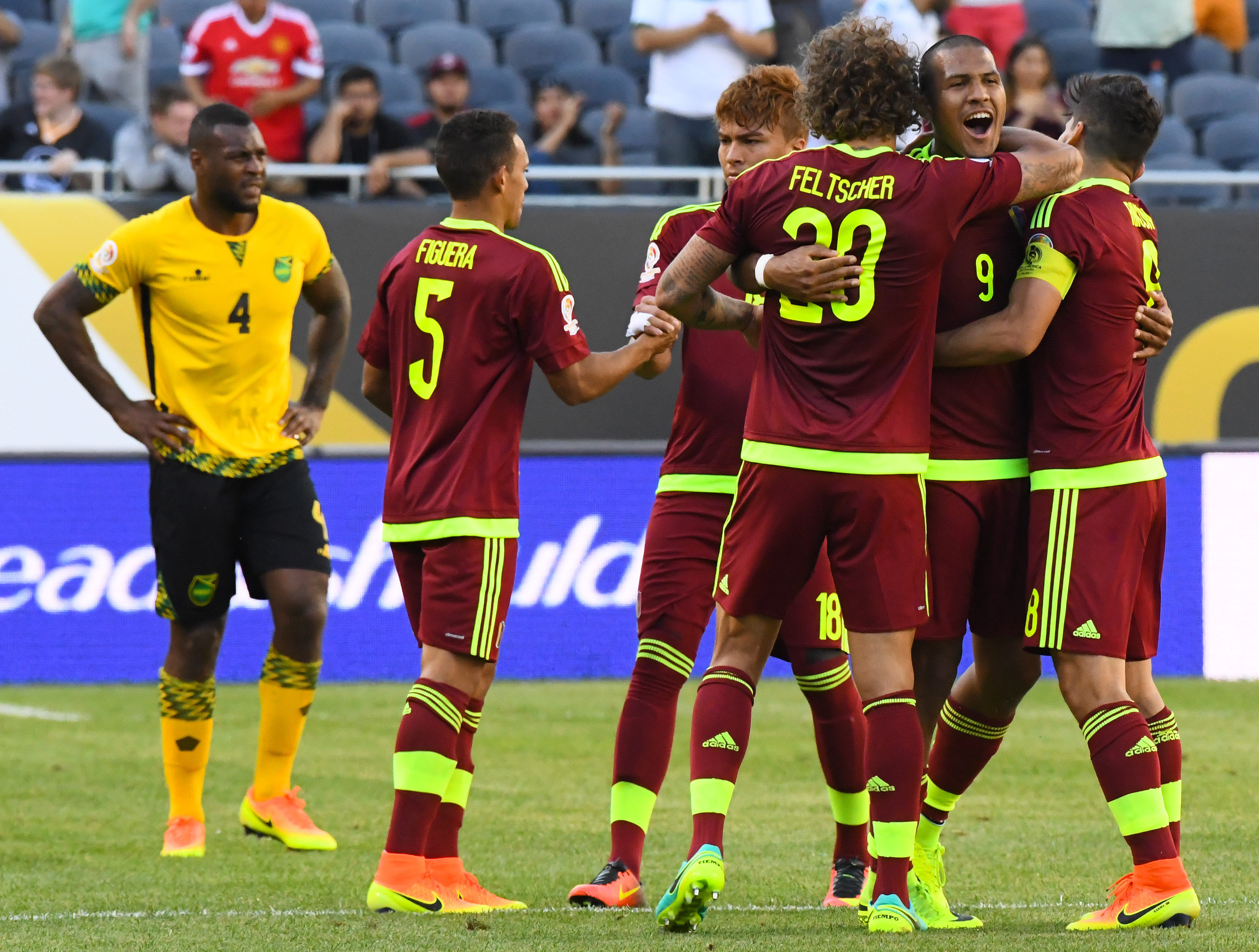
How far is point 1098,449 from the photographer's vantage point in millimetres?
4652

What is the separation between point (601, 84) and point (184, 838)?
880cm

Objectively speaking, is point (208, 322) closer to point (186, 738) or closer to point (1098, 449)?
point (186, 738)

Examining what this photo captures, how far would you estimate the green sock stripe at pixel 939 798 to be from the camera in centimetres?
505

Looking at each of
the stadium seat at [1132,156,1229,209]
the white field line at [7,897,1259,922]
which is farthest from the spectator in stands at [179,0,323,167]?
the white field line at [7,897,1259,922]

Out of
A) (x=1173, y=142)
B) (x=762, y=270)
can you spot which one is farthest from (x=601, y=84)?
(x=762, y=270)

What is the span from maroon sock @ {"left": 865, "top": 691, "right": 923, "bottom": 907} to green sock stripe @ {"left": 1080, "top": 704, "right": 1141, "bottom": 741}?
0.47 meters

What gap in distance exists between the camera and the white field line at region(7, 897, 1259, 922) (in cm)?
476

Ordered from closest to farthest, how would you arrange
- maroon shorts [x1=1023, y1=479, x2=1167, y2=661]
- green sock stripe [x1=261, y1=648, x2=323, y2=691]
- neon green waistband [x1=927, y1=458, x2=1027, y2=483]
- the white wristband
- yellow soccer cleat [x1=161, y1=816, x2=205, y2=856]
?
the white wristband → maroon shorts [x1=1023, y1=479, x2=1167, y2=661] → neon green waistband [x1=927, y1=458, x2=1027, y2=483] → yellow soccer cleat [x1=161, y1=816, x2=205, y2=856] → green sock stripe [x1=261, y1=648, x2=323, y2=691]

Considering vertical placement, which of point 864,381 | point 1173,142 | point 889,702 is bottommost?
point 889,702

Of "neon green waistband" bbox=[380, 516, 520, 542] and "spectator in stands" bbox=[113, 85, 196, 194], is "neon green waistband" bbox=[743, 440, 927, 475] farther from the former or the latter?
"spectator in stands" bbox=[113, 85, 196, 194]

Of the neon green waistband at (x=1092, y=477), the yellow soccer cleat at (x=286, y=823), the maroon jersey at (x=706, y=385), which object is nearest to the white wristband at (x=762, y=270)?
the maroon jersey at (x=706, y=385)

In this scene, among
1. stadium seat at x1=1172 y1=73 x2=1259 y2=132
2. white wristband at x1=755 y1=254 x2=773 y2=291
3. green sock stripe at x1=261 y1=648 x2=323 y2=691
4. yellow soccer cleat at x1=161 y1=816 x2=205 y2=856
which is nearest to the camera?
white wristband at x1=755 y1=254 x2=773 y2=291

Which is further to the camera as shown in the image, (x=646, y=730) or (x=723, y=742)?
(x=646, y=730)

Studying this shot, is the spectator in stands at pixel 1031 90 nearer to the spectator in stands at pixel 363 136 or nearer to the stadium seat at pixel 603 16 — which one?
the stadium seat at pixel 603 16
